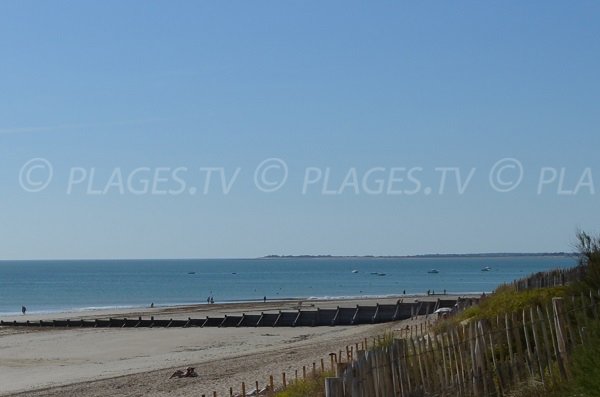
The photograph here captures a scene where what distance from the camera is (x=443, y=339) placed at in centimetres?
1088

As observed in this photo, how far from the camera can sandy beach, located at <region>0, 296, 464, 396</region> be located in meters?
25.3

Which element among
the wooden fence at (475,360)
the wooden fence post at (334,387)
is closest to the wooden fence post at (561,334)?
the wooden fence at (475,360)

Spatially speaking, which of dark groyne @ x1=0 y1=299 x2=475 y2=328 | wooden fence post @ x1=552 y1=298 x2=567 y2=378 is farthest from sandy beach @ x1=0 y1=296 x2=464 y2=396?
wooden fence post @ x1=552 y1=298 x2=567 y2=378

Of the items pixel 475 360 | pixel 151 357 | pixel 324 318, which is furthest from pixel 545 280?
pixel 324 318

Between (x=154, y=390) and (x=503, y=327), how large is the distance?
14.9m

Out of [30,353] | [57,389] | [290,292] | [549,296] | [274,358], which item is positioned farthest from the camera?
[290,292]

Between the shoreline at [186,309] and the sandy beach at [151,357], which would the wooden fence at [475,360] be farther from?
the shoreline at [186,309]

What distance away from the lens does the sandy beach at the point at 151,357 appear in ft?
82.9

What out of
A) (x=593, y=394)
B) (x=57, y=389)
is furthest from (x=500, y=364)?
(x=57, y=389)

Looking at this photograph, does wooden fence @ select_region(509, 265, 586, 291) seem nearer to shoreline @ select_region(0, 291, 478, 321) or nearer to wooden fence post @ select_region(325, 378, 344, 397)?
wooden fence post @ select_region(325, 378, 344, 397)

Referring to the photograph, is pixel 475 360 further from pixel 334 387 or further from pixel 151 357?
pixel 151 357

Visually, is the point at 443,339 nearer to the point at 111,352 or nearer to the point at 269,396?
the point at 269,396

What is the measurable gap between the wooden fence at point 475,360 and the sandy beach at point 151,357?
35.7 feet

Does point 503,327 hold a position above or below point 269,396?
above
